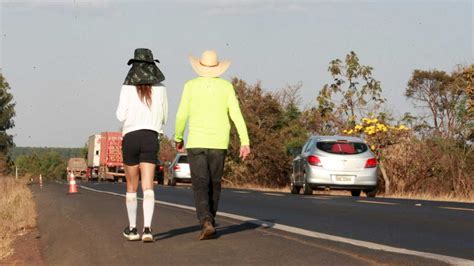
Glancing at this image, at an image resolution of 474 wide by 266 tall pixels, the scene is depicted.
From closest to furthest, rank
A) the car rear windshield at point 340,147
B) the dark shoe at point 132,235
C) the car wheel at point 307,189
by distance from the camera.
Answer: the dark shoe at point 132,235 → the car rear windshield at point 340,147 → the car wheel at point 307,189

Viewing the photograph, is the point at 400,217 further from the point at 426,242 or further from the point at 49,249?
the point at 49,249

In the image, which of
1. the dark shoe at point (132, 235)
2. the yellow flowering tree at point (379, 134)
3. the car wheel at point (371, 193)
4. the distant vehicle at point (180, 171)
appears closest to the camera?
the dark shoe at point (132, 235)

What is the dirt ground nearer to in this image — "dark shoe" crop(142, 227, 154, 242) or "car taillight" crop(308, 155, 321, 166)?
Answer: "dark shoe" crop(142, 227, 154, 242)

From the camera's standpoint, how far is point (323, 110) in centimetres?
4184

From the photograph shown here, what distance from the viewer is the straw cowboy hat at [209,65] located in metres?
11.0

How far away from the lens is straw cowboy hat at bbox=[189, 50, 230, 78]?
11.0 m

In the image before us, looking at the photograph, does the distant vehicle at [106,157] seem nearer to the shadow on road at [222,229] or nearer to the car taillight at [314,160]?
the car taillight at [314,160]

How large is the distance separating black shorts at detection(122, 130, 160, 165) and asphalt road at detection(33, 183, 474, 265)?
937mm

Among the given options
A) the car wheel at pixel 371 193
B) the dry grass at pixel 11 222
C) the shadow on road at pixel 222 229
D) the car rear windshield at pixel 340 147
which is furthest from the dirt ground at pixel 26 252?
the car wheel at pixel 371 193

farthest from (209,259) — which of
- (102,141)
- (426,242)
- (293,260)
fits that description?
(102,141)

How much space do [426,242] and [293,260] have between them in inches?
93.4

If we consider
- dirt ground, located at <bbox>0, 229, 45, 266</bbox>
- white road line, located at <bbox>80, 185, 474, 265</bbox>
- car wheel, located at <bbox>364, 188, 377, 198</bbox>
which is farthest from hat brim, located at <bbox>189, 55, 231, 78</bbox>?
car wheel, located at <bbox>364, 188, 377, 198</bbox>

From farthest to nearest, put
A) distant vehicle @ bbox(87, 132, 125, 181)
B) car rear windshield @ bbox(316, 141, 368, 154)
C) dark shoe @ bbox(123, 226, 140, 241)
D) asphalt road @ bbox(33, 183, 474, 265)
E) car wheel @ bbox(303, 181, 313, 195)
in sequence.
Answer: distant vehicle @ bbox(87, 132, 125, 181), car wheel @ bbox(303, 181, 313, 195), car rear windshield @ bbox(316, 141, 368, 154), dark shoe @ bbox(123, 226, 140, 241), asphalt road @ bbox(33, 183, 474, 265)

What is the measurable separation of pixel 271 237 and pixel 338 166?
14.3 metres
